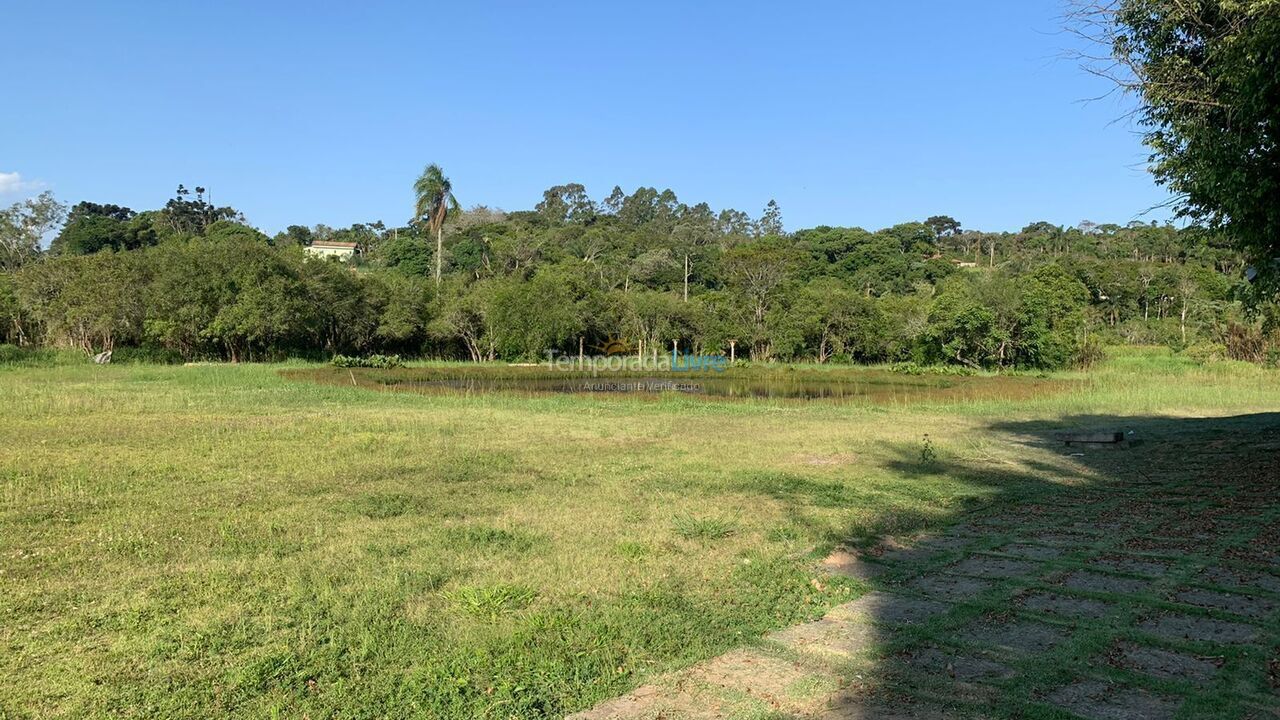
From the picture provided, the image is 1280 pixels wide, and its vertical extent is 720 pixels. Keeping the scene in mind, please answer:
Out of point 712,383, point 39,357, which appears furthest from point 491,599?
point 39,357

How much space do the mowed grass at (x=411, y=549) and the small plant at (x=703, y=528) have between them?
54 mm

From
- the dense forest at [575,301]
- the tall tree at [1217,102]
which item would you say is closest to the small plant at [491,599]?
the tall tree at [1217,102]

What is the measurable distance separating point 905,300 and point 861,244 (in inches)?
1185

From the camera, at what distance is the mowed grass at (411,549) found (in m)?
4.38

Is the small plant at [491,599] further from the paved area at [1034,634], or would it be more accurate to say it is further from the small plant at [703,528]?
the small plant at [703,528]

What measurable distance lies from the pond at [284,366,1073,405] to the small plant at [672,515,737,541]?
1770 centimetres

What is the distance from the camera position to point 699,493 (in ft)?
32.4

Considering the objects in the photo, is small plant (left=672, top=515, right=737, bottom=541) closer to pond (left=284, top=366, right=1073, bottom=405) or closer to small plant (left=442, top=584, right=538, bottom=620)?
small plant (left=442, top=584, right=538, bottom=620)

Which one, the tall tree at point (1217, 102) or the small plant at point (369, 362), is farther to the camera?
the small plant at point (369, 362)

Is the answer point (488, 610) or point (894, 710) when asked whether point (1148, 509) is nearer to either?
point (894, 710)

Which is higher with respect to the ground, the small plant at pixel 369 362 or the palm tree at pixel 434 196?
the palm tree at pixel 434 196

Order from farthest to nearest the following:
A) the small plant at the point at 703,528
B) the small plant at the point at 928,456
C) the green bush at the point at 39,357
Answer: the green bush at the point at 39,357 → the small plant at the point at 928,456 → the small plant at the point at 703,528

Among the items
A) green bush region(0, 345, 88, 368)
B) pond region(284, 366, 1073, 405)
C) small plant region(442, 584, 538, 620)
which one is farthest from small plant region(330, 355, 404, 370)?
small plant region(442, 584, 538, 620)

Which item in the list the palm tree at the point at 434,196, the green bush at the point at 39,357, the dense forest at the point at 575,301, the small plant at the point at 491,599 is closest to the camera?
the small plant at the point at 491,599
